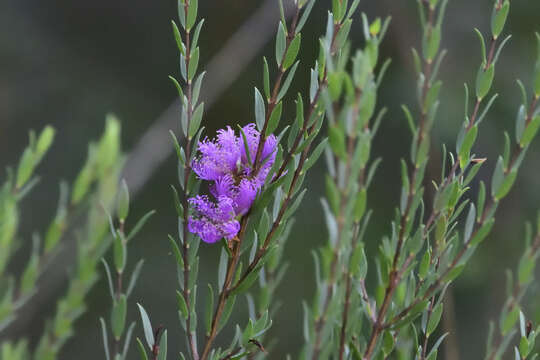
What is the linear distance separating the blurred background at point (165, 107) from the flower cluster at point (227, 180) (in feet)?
6.68

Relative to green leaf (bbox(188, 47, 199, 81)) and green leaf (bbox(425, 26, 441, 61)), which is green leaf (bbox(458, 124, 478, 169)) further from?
green leaf (bbox(188, 47, 199, 81))

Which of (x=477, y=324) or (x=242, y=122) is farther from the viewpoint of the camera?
(x=242, y=122)

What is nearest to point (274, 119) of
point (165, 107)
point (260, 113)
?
point (260, 113)

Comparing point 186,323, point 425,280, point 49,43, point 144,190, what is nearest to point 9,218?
point 186,323

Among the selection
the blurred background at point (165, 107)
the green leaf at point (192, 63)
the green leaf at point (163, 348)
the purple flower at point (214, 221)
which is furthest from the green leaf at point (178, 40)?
the blurred background at point (165, 107)

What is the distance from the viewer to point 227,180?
611 mm

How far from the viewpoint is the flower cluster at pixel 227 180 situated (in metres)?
0.60

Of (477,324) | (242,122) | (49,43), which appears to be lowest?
(477,324)

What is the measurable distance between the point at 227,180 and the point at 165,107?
291cm

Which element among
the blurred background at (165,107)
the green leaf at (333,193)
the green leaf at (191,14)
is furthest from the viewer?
the blurred background at (165,107)

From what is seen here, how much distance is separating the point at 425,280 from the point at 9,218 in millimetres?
422

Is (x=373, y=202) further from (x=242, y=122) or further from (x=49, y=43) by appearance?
(x=49, y=43)

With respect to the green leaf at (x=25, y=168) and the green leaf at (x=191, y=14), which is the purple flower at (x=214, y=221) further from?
the green leaf at (x=25, y=168)

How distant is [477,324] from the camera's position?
9.66 ft
